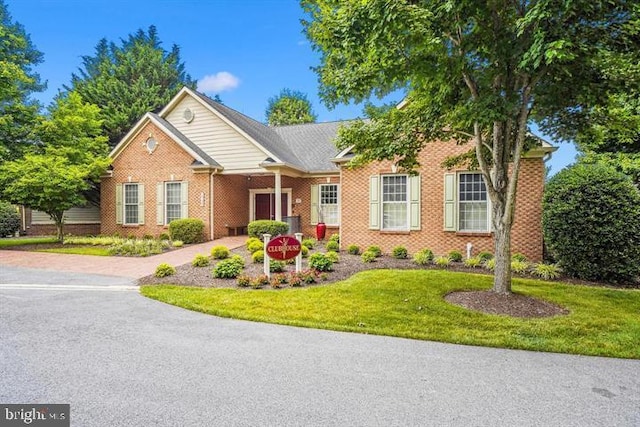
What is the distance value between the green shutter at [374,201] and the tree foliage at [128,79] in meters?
19.6

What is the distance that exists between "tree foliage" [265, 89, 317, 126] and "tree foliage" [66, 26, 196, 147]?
28.9 feet

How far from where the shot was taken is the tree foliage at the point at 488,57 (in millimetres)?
4426

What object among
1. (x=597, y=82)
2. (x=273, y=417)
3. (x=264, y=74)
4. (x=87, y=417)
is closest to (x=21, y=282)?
(x=87, y=417)

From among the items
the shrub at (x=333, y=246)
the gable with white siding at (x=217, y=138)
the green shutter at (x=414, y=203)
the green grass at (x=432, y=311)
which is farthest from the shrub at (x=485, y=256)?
the gable with white siding at (x=217, y=138)

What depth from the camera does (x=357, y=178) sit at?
40.5 feet

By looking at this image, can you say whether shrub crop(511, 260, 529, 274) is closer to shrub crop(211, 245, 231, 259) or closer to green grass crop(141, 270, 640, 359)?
green grass crop(141, 270, 640, 359)

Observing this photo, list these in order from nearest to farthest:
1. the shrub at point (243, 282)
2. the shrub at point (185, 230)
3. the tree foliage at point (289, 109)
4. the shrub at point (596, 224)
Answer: the shrub at point (243, 282) → the shrub at point (596, 224) → the shrub at point (185, 230) → the tree foliage at point (289, 109)

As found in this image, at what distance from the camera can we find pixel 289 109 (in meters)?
36.7

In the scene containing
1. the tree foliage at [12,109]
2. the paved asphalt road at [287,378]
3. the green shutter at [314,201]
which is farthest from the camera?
the green shutter at [314,201]

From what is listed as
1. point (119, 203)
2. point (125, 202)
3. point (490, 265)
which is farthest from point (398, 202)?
point (119, 203)

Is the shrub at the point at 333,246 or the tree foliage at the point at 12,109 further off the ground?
the tree foliage at the point at 12,109

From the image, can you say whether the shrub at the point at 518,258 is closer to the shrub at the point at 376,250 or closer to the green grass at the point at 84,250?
the shrub at the point at 376,250

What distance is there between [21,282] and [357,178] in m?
9.87

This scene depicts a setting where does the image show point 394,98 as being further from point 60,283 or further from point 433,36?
point 60,283
